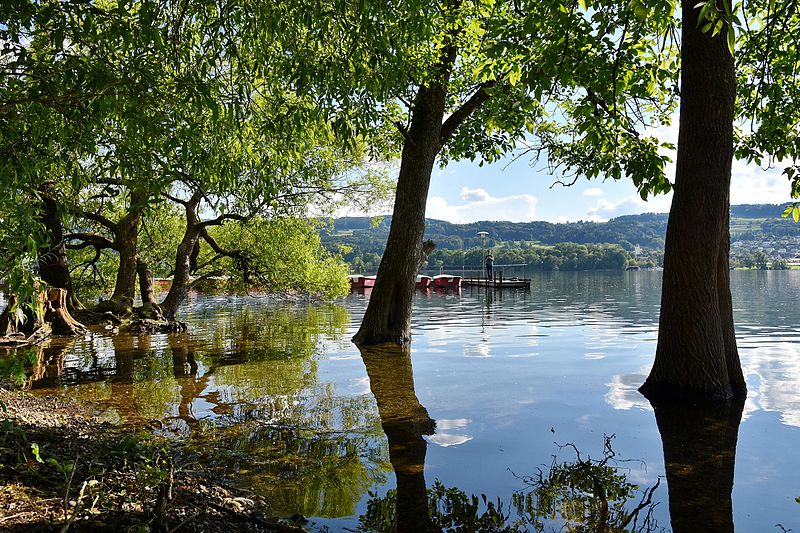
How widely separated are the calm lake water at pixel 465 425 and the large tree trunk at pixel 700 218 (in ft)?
2.62

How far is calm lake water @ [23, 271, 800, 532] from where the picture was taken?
19.1 ft

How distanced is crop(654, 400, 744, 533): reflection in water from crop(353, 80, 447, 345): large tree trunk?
8297 mm

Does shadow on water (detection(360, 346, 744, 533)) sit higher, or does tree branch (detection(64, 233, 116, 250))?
tree branch (detection(64, 233, 116, 250))

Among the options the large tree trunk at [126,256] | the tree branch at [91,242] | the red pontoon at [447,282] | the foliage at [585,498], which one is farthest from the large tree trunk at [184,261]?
the red pontoon at [447,282]

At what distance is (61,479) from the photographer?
15.6ft

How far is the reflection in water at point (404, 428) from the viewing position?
18.0 ft

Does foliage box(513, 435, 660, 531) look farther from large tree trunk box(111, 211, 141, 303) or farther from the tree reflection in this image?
large tree trunk box(111, 211, 141, 303)

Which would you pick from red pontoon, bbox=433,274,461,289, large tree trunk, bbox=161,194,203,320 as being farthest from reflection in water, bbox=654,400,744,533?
red pontoon, bbox=433,274,461,289

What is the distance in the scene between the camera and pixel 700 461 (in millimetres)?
7043

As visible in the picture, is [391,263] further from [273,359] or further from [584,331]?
[584,331]

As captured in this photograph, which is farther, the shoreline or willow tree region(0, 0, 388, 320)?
willow tree region(0, 0, 388, 320)

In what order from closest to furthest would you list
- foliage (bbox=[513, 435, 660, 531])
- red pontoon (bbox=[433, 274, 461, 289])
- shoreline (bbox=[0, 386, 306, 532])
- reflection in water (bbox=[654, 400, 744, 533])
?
shoreline (bbox=[0, 386, 306, 532]) → foliage (bbox=[513, 435, 660, 531]) → reflection in water (bbox=[654, 400, 744, 533]) → red pontoon (bbox=[433, 274, 461, 289])

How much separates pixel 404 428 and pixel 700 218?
609 centimetres

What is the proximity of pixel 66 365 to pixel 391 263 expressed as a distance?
27.3ft
